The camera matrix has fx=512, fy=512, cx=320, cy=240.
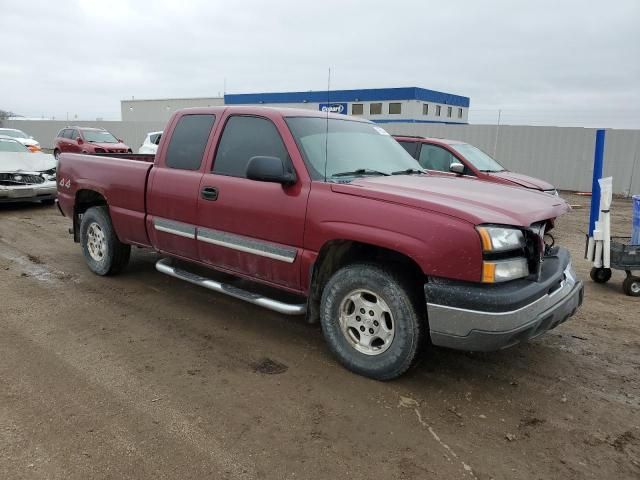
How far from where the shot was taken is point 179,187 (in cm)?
473

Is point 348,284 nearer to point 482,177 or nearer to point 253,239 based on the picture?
point 253,239

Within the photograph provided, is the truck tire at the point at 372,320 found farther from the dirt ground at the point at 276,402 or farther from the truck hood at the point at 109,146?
the truck hood at the point at 109,146


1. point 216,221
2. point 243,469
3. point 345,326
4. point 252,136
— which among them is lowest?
point 243,469

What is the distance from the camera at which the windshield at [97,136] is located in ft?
70.0

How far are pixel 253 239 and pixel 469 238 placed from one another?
5.85ft

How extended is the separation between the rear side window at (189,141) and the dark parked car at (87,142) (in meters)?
16.7

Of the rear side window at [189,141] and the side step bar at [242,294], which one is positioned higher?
the rear side window at [189,141]

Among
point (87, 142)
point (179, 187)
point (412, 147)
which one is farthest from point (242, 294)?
point (87, 142)

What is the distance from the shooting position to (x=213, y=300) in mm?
5324

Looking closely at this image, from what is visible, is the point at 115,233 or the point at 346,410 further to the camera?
the point at 115,233

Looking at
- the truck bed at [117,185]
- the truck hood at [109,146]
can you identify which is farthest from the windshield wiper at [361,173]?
the truck hood at [109,146]

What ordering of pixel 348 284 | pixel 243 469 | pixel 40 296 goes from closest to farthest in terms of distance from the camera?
1. pixel 243 469
2. pixel 348 284
3. pixel 40 296

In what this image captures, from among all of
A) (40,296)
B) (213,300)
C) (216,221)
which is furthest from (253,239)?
(40,296)

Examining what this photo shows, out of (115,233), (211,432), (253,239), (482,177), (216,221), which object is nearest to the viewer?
(211,432)
